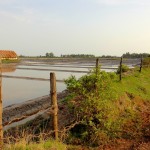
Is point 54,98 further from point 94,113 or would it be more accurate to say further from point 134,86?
point 134,86

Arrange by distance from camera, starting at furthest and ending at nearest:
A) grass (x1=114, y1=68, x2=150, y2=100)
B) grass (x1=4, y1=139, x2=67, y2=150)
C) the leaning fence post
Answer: grass (x1=114, y1=68, x2=150, y2=100)
the leaning fence post
grass (x1=4, y1=139, x2=67, y2=150)

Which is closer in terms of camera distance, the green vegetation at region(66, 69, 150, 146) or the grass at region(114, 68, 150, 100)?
the green vegetation at region(66, 69, 150, 146)

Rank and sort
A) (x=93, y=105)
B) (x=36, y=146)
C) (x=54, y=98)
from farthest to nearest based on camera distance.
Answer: (x=93, y=105) → (x=54, y=98) → (x=36, y=146)

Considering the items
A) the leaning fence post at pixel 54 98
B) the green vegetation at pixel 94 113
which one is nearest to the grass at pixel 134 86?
the green vegetation at pixel 94 113

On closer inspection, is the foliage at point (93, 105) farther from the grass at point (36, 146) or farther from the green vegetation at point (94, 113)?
the grass at point (36, 146)

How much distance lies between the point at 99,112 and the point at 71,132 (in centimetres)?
82

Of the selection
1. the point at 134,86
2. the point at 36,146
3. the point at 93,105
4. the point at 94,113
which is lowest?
the point at 36,146

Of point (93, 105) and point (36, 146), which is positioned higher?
point (93, 105)

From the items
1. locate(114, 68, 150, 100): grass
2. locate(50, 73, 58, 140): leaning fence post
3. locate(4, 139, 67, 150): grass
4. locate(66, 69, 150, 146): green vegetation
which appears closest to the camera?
locate(4, 139, 67, 150): grass

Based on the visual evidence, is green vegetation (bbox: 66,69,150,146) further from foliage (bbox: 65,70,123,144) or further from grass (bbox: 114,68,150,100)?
grass (bbox: 114,68,150,100)

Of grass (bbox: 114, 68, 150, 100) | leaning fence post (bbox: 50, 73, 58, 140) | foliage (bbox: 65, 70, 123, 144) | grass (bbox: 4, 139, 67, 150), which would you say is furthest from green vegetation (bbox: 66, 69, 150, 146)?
grass (bbox: 114, 68, 150, 100)

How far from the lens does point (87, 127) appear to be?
26.3 feet

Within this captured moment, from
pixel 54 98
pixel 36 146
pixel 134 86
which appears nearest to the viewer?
pixel 36 146

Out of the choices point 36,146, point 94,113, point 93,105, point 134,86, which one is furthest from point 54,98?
point 134,86
